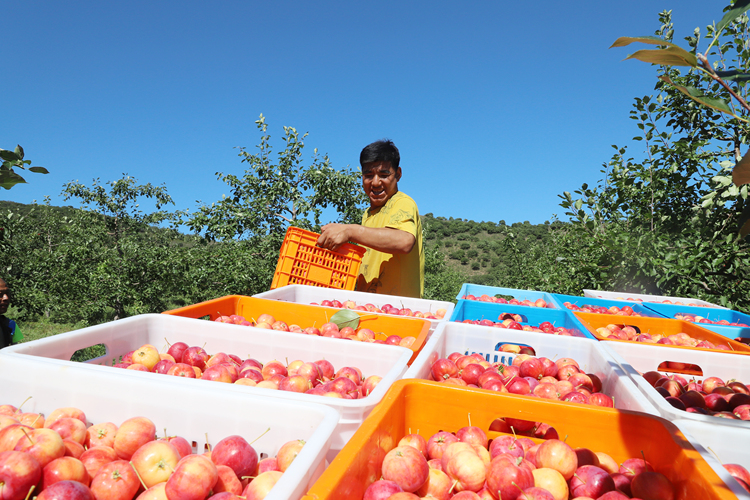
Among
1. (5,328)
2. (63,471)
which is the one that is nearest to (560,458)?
(63,471)

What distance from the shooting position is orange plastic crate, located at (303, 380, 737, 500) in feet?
3.09

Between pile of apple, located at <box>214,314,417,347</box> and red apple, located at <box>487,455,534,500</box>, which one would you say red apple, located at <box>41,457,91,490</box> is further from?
pile of apple, located at <box>214,314,417,347</box>

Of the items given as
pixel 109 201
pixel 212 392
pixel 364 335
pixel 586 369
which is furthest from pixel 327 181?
pixel 109 201

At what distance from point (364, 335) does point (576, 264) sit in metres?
5.31

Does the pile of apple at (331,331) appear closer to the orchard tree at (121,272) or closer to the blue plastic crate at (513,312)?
the blue plastic crate at (513,312)

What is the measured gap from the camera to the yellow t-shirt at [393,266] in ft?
11.6

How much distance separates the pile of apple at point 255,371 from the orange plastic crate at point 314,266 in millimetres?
1518

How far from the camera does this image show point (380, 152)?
143 inches

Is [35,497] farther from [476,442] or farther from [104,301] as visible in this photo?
[104,301]

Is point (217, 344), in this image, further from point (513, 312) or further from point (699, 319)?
point (699, 319)

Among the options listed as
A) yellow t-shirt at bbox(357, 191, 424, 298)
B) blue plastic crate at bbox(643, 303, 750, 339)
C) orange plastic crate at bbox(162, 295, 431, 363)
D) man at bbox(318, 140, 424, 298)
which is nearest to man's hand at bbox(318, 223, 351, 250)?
man at bbox(318, 140, 424, 298)

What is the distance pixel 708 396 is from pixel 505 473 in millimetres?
1289

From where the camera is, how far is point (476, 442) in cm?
132

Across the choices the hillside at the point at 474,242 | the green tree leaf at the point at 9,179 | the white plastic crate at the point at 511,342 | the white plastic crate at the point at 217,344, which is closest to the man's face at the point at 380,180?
the white plastic crate at the point at 511,342
